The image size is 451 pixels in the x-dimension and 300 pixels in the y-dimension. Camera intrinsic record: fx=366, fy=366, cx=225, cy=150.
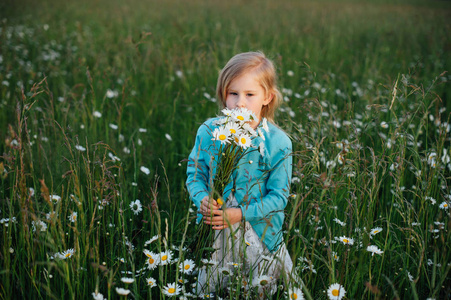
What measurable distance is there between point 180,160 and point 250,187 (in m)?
1.38

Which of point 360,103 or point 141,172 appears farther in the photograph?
point 360,103

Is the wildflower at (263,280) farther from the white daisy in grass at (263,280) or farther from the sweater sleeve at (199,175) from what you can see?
the sweater sleeve at (199,175)

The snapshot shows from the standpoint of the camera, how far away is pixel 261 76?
6.36ft

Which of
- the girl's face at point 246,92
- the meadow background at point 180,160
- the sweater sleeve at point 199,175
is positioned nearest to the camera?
the meadow background at point 180,160

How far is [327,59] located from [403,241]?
3.61m

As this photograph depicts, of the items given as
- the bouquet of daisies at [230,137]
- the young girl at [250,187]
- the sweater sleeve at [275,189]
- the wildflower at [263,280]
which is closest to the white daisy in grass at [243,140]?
the bouquet of daisies at [230,137]

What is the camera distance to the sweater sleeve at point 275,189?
1.69 metres

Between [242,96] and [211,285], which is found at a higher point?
[242,96]

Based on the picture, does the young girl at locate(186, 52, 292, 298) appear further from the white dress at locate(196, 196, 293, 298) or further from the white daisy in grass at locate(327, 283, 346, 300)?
the white daisy in grass at locate(327, 283, 346, 300)

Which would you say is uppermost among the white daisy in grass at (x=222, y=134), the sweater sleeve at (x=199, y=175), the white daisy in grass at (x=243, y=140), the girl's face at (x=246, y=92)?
the girl's face at (x=246, y=92)

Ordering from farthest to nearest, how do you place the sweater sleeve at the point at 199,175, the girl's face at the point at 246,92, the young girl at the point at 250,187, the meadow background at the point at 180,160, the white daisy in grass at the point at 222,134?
the girl's face at the point at 246,92 < the sweater sleeve at the point at 199,175 < the young girl at the point at 250,187 < the meadow background at the point at 180,160 < the white daisy in grass at the point at 222,134

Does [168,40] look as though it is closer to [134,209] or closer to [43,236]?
[134,209]

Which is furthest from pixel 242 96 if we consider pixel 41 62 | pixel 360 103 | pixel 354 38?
pixel 354 38

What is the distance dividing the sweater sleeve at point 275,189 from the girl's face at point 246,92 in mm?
196
